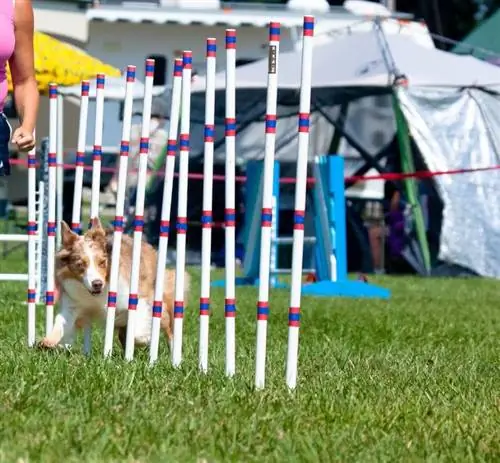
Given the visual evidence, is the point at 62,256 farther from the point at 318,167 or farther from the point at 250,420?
the point at 318,167

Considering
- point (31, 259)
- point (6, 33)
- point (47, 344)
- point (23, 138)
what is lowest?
point (47, 344)

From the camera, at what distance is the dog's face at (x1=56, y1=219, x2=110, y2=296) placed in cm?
831

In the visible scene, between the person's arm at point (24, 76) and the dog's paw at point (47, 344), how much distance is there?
1.75 m

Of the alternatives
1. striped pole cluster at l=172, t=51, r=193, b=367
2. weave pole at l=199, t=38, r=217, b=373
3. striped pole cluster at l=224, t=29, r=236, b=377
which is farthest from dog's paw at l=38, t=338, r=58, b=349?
striped pole cluster at l=224, t=29, r=236, b=377

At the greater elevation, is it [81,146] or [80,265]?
[81,146]

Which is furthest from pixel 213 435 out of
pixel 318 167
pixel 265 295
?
pixel 318 167

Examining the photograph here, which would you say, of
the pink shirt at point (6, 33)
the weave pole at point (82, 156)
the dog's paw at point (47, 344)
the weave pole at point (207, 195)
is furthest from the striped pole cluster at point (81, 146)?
the pink shirt at point (6, 33)

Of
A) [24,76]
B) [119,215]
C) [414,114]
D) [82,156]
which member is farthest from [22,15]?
[414,114]

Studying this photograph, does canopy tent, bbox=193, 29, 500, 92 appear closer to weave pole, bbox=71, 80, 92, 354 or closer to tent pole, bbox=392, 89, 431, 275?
tent pole, bbox=392, 89, 431, 275

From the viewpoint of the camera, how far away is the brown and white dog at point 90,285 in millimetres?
8328

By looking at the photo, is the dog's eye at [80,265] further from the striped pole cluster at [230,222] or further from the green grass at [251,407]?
the striped pole cluster at [230,222]

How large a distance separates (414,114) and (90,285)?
39.6ft

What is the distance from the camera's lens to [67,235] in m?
8.40

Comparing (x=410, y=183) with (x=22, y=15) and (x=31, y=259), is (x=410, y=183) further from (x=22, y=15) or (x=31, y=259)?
(x=22, y=15)
